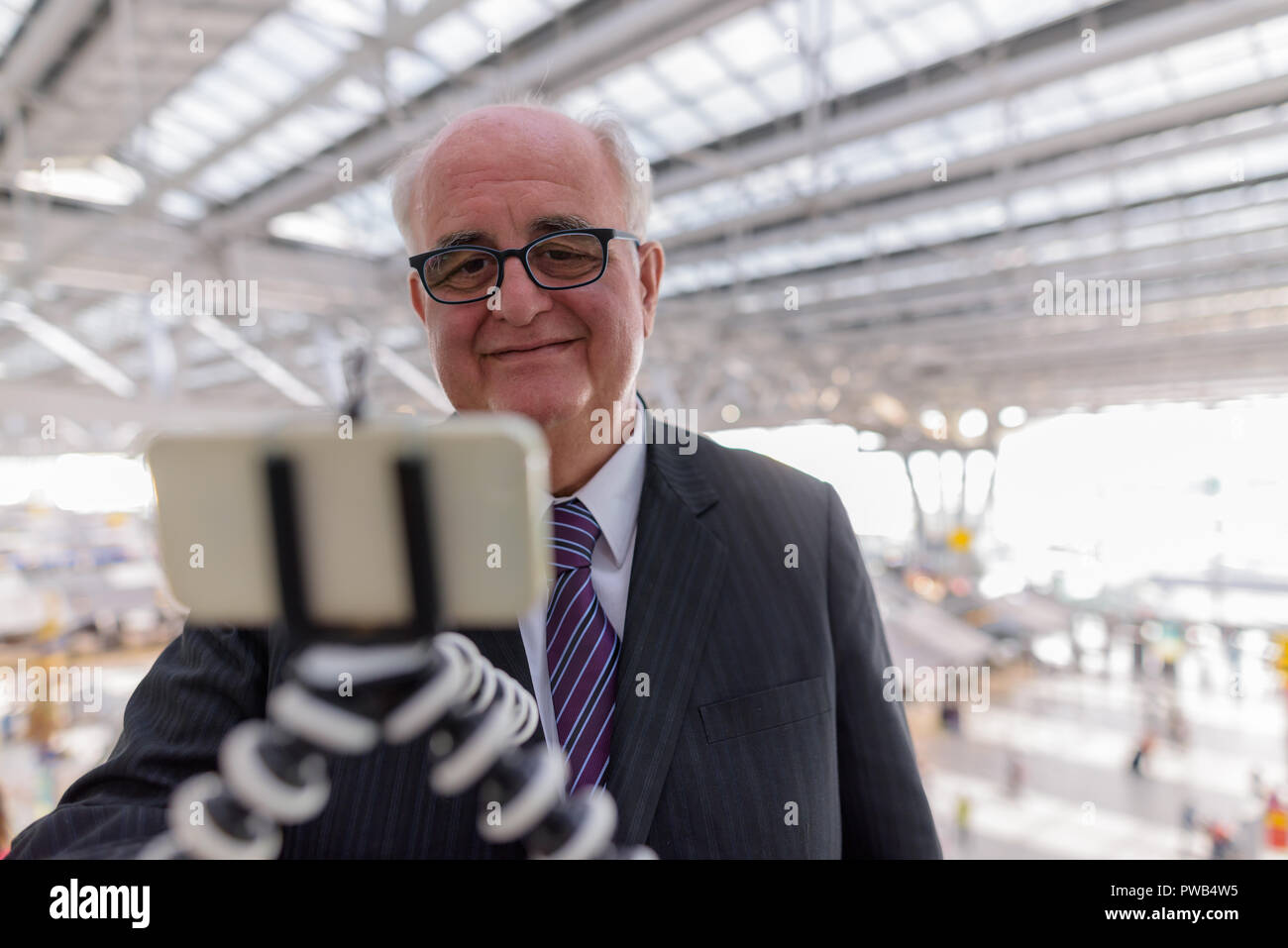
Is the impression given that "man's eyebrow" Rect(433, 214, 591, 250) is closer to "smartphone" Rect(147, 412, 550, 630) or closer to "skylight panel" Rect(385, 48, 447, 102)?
"smartphone" Rect(147, 412, 550, 630)

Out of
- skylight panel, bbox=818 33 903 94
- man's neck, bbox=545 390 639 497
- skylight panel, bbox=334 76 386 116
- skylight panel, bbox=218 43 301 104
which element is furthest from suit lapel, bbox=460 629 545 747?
skylight panel, bbox=218 43 301 104

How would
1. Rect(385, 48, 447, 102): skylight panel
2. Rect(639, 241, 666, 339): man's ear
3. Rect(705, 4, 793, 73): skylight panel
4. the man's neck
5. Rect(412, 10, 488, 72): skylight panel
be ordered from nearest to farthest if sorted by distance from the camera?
1. the man's neck
2. Rect(639, 241, 666, 339): man's ear
3. Rect(705, 4, 793, 73): skylight panel
4. Rect(412, 10, 488, 72): skylight panel
5. Rect(385, 48, 447, 102): skylight panel

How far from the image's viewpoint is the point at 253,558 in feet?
1.69

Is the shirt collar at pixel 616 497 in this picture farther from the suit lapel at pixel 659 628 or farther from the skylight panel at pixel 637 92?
the skylight panel at pixel 637 92

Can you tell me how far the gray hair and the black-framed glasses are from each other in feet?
0.56

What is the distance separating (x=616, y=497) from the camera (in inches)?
49.6

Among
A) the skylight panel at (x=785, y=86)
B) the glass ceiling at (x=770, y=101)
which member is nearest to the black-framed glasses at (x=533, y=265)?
the glass ceiling at (x=770, y=101)

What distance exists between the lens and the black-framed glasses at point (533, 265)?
998mm

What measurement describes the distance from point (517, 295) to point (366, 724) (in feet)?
2.04

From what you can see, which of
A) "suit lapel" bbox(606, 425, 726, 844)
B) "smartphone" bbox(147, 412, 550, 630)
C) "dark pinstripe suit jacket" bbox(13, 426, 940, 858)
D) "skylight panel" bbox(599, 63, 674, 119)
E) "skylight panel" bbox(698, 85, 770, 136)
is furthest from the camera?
"skylight panel" bbox(698, 85, 770, 136)

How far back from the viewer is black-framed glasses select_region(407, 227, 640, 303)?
100 cm

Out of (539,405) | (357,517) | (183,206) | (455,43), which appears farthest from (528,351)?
(183,206)
